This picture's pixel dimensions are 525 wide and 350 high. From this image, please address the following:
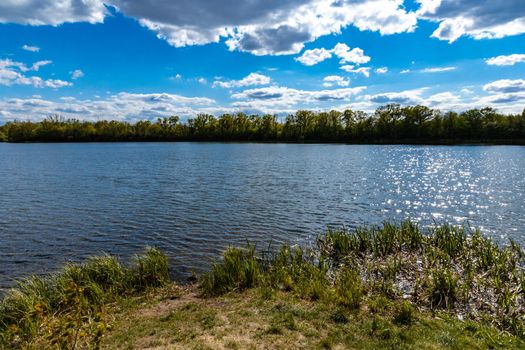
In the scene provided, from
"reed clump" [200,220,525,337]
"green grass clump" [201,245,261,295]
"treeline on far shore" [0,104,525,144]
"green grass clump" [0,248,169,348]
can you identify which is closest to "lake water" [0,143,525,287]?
"green grass clump" [0,248,169,348]

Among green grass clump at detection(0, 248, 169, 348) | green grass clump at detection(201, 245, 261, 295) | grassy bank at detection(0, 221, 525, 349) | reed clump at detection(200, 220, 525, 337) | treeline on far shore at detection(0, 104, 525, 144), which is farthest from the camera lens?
treeline on far shore at detection(0, 104, 525, 144)

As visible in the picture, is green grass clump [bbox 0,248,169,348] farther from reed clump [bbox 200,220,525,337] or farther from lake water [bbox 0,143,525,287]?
reed clump [bbox 200,220,525,337]

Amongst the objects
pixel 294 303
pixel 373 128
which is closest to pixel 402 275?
pixel 294 303

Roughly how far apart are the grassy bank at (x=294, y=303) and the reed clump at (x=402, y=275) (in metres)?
0.05

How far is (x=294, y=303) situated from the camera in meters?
11.2

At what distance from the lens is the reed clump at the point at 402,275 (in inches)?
444

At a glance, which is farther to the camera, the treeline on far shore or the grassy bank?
the treeline on far shore

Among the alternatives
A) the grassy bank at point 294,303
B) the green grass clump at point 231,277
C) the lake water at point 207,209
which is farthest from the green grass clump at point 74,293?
the green grass clump at point 231,277

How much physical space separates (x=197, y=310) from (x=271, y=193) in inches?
999

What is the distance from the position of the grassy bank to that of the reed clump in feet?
0.16

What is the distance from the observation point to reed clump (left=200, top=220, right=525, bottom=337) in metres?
11.3

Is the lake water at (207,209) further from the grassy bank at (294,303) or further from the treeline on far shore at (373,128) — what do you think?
the treeline on far shore at (373,128)

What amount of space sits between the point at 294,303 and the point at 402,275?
5679 millimetres

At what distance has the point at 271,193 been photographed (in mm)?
36188
